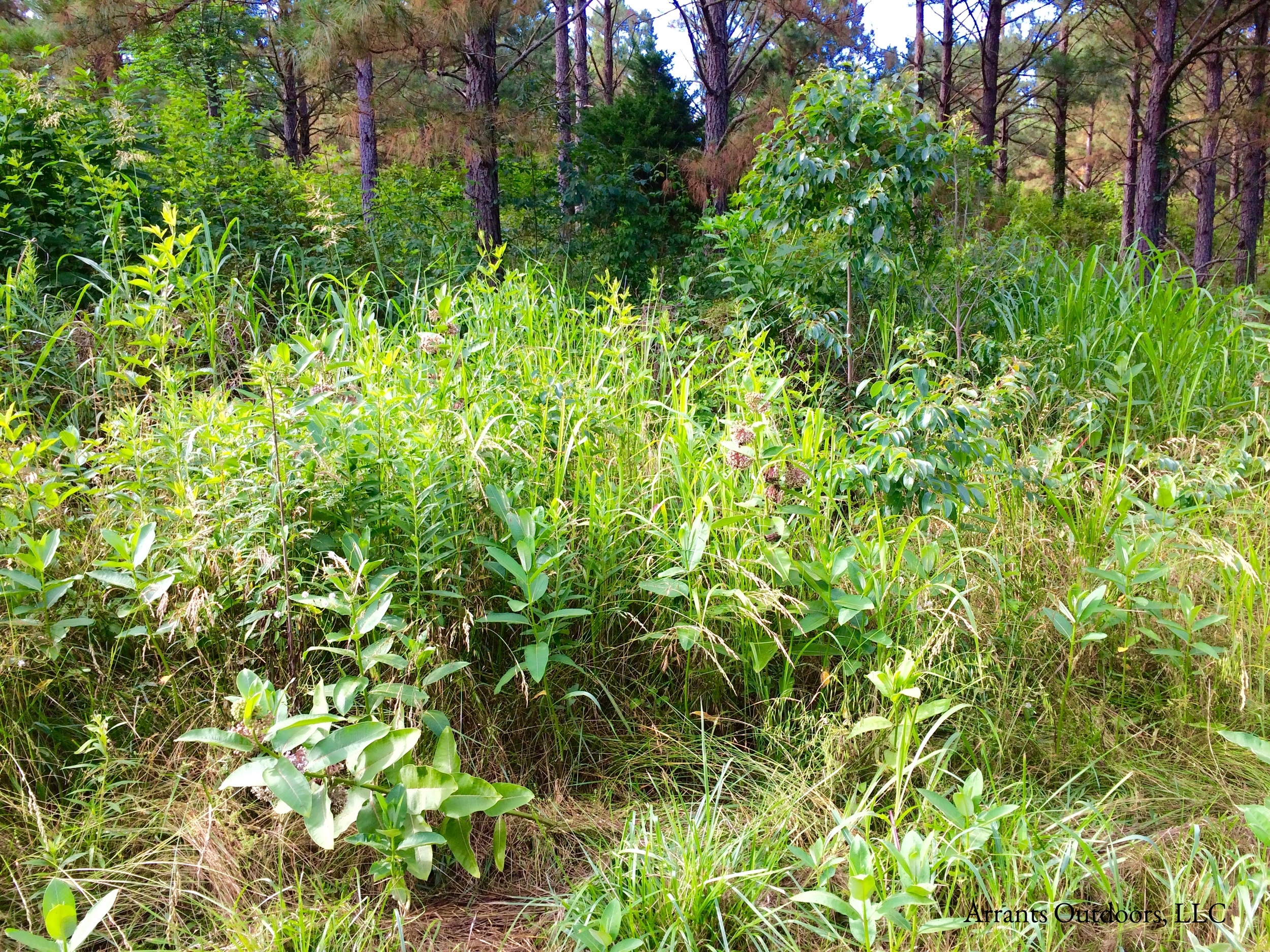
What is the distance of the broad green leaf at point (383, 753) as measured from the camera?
1574 millimetres

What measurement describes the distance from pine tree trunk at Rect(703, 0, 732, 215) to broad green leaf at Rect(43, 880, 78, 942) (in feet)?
21.1

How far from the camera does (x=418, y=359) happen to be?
3.00 metres

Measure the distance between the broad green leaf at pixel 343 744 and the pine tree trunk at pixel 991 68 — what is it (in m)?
12.3

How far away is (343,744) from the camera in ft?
5.04

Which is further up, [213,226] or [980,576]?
[213,226]

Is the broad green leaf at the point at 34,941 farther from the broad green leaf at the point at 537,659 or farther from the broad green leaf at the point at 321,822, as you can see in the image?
the broad green leaf at the point at 537,659

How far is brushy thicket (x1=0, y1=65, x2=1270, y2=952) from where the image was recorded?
5.35 ft

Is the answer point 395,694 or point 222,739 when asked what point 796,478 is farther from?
point 222,739

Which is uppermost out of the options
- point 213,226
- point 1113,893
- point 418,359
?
point 213,226

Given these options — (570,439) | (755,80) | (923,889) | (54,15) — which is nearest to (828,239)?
(570,439)

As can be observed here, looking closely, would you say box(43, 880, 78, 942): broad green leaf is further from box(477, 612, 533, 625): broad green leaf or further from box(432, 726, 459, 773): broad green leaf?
box(477, 612, 533, 625): broad green leaf

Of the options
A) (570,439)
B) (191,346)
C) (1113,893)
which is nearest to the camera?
(1113,893)

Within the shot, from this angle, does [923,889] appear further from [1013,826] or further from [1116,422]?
[1116,422]

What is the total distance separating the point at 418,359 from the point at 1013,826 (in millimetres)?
2333
